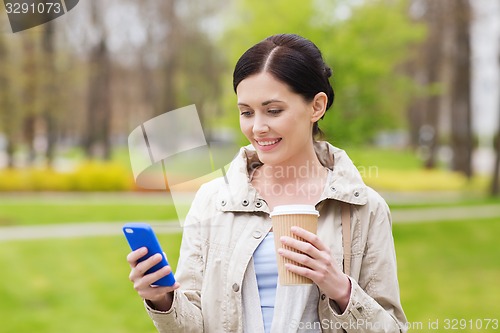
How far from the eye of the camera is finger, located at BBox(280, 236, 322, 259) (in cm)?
178

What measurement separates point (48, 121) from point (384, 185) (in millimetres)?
10498

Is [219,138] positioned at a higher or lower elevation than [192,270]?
lower

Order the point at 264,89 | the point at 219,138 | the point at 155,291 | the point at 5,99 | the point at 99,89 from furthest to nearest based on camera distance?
the point at 99,89 < the point at 5,99 < the point at 219,138 < the point at 264,89 < the point at 155,291

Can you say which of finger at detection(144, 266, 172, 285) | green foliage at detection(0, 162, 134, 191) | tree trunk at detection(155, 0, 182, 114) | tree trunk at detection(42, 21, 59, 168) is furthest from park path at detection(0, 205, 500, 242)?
tree trunk at detection(155, 0, 182, 114)

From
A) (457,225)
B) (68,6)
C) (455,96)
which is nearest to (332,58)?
(457,225)

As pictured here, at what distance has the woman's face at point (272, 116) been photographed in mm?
1993

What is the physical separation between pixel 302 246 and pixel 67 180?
53.6 ft

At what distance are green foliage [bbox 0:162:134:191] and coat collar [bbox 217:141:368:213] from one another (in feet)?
51.4

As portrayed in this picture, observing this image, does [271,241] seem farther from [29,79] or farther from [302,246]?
[29,79]

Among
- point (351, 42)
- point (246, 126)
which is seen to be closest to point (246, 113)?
point (246, 126)

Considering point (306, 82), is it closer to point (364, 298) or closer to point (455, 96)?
point (364, 298)

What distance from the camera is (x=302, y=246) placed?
1781 millimetres

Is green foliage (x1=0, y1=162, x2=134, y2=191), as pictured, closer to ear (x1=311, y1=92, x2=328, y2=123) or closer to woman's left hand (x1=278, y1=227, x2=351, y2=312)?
ear (x1=311, y1=92, x2=328, y2=123)

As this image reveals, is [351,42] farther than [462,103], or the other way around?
[462,103]
